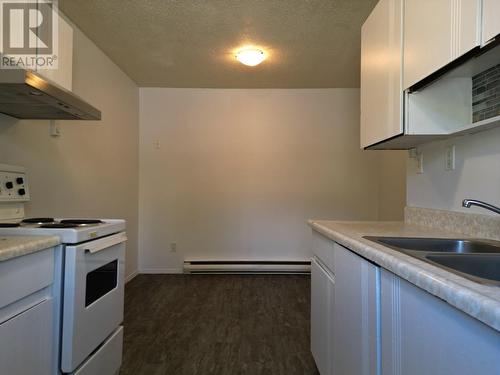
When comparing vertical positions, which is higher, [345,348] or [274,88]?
[274,88]

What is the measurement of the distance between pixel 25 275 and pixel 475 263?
1509mm

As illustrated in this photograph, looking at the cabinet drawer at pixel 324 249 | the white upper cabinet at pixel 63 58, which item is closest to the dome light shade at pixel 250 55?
the white upper cabinet at pixel 63 58

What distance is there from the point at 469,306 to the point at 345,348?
2.84ft

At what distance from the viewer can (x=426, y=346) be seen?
0.71 metres

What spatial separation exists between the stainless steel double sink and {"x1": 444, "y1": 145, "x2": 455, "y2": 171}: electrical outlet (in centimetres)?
47

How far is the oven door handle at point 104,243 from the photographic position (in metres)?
1.40

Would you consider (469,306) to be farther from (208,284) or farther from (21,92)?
(208,284)

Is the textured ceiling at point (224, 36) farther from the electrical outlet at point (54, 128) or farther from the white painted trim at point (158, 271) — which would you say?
the white painted trim at point (158, 271)

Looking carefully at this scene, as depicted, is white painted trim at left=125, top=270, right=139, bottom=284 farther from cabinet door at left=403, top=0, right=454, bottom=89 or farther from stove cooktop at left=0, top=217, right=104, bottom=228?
cabinet door at left=403, top=0, right=454, bottom=89

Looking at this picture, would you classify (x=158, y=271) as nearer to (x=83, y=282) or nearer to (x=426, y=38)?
(x=83, y=282)

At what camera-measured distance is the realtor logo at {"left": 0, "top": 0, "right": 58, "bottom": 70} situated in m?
1.41

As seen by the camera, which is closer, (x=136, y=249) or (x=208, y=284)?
(x=208, y=284)

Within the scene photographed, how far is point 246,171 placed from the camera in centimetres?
416

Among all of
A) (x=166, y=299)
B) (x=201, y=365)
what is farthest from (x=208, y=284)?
(x=201, y=365)
